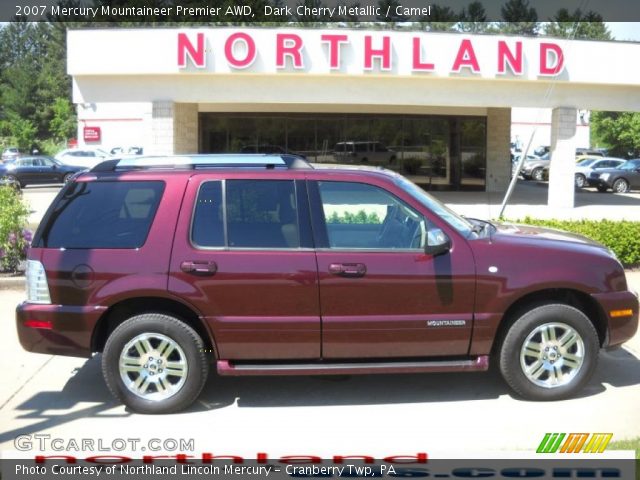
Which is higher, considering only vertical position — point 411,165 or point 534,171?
point 411,165

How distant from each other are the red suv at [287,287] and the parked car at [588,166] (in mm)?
27890

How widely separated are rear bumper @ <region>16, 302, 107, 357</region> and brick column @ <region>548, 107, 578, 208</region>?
59.3ft

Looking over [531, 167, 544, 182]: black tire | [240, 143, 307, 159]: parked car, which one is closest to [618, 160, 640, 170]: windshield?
[531, 167, 544, 182]: black tire

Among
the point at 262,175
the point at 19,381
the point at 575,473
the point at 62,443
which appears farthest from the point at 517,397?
the point at 19,381

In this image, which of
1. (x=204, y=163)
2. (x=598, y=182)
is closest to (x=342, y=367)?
(x=204, y=163)

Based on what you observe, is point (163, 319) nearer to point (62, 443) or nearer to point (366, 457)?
point (62, 443)

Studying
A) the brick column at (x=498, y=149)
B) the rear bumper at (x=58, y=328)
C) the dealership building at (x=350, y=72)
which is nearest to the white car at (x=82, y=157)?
the dealership building at (x=350, y=72)

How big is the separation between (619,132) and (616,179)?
76.4 ft

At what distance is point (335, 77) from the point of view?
814 inches

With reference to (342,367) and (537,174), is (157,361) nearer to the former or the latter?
(342,367)

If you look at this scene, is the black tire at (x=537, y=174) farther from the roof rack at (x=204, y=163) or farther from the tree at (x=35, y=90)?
the tree at (x=35, y=90)

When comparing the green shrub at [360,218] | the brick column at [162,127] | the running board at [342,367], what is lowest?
the running board at [342,367]

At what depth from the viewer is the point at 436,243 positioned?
581 cm

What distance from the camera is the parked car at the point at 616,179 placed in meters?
31.5
